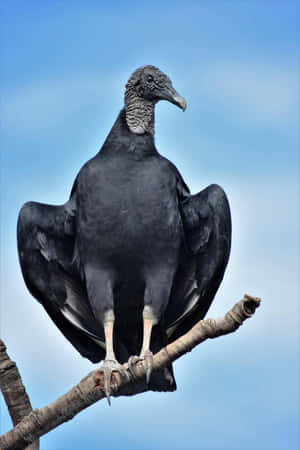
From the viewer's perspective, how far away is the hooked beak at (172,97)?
7.52 metres

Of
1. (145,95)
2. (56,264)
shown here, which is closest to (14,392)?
(56,264)

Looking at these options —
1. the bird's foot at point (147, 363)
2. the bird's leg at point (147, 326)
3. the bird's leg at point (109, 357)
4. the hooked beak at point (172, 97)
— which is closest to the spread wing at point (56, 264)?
the bird's leg at point (109, 357)

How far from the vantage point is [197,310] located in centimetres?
793

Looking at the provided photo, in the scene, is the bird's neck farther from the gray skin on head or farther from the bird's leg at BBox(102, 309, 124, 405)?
the bird's leg at BBox(102, 309, 124, 405)

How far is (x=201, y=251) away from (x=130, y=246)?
2.88 ft

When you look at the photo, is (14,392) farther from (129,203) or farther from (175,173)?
(175,173)

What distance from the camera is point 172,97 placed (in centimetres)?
766

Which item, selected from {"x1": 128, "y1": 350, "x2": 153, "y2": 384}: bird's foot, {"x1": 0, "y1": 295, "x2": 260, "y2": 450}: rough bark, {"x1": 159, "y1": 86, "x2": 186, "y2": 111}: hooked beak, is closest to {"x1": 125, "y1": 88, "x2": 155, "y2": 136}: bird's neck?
{"x1": 159, "y1": 86, "x2": 186, "y2": 111}: hooked beak

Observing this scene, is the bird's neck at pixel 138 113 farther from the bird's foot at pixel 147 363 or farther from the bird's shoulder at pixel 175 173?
the bird's foot at pixel 147 363

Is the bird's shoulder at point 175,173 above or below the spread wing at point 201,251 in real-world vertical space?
above

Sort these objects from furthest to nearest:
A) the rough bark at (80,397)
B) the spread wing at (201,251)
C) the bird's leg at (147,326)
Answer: the spread wing at (201,251) → the bird's leg at (147,326) → the rough bark at (80,397)

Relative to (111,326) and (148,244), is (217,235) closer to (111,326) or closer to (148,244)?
(148,244)

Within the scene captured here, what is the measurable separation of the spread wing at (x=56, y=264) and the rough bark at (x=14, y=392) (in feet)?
2.95

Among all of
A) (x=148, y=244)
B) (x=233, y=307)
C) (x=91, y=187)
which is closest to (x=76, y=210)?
(x=91, y=187)
